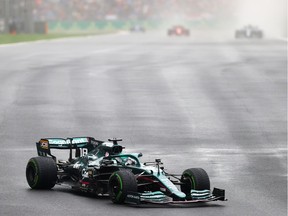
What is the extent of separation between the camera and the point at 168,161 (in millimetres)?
25031

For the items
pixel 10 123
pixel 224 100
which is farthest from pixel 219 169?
pixel 224 100

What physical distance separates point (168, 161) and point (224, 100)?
1476 centimetres

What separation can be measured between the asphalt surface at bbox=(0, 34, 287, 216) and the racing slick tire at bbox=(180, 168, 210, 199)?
31cm

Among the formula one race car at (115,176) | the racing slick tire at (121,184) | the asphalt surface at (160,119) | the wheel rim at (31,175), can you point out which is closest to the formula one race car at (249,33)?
the asphalt surface at (160,119)

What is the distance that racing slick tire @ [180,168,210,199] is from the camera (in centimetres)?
1656

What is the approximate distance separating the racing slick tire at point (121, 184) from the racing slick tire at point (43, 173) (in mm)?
1576

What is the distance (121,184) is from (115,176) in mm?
270

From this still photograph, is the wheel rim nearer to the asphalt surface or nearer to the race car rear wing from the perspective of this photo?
the asphalt surface

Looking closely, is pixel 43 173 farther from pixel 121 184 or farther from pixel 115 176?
pixel 121 184

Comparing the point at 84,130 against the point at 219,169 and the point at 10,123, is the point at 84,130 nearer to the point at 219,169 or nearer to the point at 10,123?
the point at 10,123

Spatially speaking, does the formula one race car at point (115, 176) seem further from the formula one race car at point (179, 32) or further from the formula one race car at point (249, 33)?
the formula one race car at point (179, 32)

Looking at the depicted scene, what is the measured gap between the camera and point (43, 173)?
17.2 meters

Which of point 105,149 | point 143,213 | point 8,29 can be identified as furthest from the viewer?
point 8,29

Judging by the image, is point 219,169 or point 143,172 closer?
point 143,172
